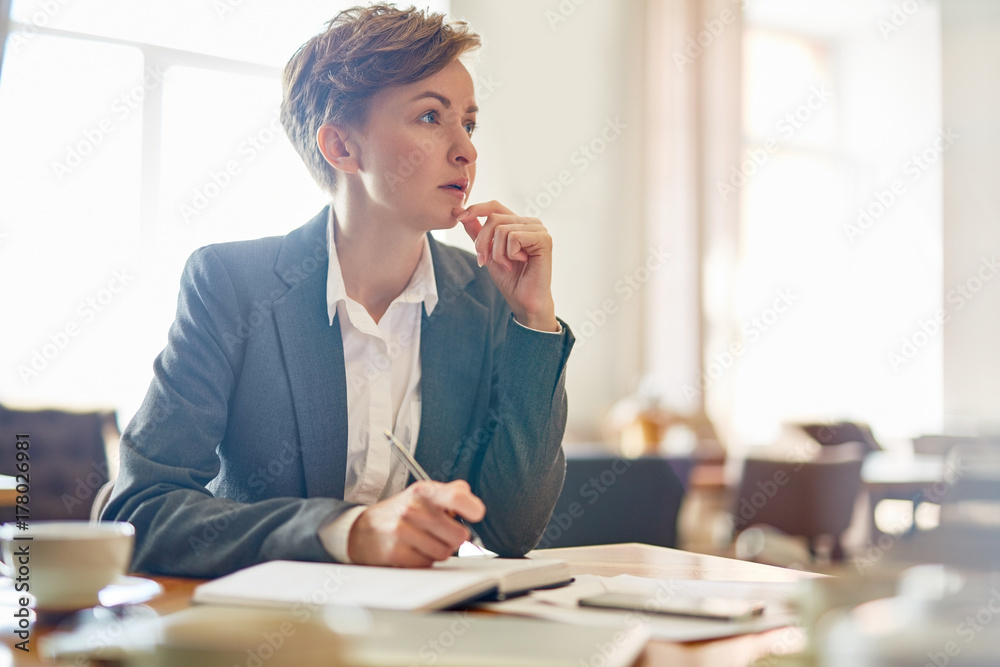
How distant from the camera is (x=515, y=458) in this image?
4.13 feet

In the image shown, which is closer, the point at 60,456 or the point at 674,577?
the point at 674,577

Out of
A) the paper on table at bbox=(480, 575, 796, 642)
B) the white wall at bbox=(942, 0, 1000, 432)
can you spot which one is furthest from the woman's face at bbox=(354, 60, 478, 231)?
the white wall at bbox=(942, 0, 1000, 432)

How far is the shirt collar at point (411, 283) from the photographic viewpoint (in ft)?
4.40

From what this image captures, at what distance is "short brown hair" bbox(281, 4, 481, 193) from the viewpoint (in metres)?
1.36

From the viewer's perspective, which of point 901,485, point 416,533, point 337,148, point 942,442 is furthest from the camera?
point 942,442

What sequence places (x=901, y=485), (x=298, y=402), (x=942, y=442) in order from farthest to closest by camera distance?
(x=942, y=442), (x=901, y=485), (x=298, y=402)

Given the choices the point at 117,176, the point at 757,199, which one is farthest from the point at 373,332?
the point at 757,199

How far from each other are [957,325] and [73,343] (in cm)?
497

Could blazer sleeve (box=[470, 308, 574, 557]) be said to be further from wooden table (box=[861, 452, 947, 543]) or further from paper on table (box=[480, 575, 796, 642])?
wooden table (box=[861, 452, 947, 543])

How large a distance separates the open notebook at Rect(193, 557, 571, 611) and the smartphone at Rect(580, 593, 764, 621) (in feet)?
0.26

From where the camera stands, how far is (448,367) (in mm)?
1382

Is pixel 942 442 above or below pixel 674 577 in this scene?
below

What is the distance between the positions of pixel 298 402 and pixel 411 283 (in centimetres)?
30

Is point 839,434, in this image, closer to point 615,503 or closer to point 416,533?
point 615,503
